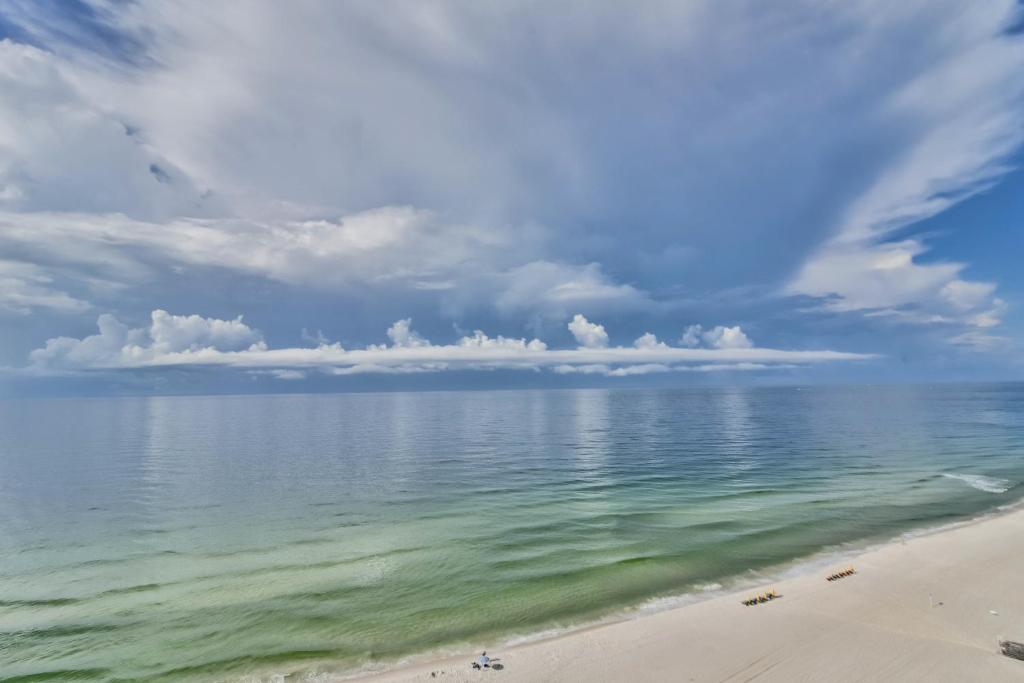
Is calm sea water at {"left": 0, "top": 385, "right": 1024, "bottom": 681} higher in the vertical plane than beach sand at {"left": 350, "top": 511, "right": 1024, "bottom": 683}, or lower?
lower

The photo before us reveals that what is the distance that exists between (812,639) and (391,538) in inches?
892

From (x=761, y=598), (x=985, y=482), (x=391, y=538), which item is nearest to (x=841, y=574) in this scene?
(x=761, y=598)

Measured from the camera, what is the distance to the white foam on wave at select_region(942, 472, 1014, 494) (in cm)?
4060

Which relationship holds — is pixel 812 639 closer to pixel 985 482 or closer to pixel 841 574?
pixel 841 574

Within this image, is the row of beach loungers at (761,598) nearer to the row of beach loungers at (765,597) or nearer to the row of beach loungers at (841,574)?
the row of beach loungers at (765,597)

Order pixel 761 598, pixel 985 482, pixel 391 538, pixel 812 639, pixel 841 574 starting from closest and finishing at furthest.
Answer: pixel 812 639, pixel 761 598, pixel 841 574, pixel 391 538, pixel 985 482

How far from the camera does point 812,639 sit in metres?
16.1

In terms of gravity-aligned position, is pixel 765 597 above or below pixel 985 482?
above

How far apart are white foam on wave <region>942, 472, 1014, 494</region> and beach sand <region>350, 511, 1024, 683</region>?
25686mm

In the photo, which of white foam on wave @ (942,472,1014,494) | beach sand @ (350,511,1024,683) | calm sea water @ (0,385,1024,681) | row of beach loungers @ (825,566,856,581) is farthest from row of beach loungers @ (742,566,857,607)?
white foam on wave @ (942,472,1014,494)

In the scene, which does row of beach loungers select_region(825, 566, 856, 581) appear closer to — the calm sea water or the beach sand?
the beach sand

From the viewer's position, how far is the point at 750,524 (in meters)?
31.4

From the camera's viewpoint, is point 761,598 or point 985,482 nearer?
point 761,598

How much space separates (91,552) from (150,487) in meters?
22.4
